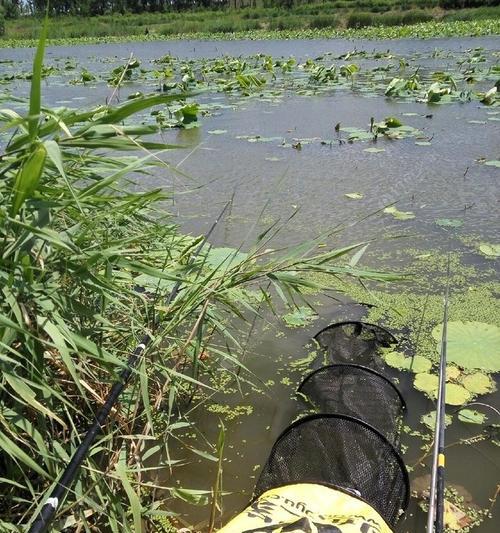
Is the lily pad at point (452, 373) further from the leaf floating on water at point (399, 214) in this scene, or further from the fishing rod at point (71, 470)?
the leaf floating on water at point (399, 214)

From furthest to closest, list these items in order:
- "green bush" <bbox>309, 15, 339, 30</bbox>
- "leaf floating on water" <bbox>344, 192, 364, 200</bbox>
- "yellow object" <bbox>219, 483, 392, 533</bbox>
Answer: "green bush" <bbox>309, 15, 339, 30</bbox>
"leaf floating on water" <bbox>344, 192, 364, 200</bbox>
"yellow object" <bbox>219, 483, 392, 533</bbox>

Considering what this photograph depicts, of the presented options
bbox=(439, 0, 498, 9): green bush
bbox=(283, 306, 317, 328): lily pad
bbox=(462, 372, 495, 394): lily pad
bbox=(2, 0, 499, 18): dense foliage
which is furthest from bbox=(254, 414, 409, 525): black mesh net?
bbox=(2, 0, 499, 18): dense foliage

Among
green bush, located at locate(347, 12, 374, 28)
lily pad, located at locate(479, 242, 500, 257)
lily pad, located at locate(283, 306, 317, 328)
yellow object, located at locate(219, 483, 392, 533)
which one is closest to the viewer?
yellow object, located at locate(219, 483, 392, 533)

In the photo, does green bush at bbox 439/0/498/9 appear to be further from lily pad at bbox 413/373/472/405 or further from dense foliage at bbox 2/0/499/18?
lily pad at bbox 413/373/472/405

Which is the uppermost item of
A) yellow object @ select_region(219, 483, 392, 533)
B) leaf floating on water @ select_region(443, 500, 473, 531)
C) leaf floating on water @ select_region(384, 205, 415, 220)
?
yellow object @ select_region(219, 483, 392, 533)

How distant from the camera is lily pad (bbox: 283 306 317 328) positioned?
9.93 feet

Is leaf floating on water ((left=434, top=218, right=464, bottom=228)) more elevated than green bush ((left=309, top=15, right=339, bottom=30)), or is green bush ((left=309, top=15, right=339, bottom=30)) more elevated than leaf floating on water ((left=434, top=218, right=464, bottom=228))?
green bush ((left=309, top=15, right=339, bottom=30))

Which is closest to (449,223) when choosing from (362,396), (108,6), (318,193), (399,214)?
(399,214)

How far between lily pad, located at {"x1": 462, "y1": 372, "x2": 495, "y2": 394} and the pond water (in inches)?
1.8

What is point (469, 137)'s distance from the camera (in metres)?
6.54

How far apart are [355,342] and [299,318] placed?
514mm

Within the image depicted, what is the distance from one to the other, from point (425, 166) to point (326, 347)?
347 cm

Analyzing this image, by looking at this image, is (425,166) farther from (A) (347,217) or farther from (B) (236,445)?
(B) (236,445)

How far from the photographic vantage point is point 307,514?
1.40m
